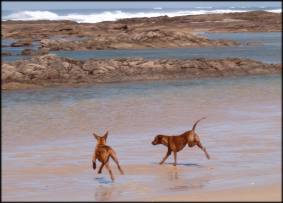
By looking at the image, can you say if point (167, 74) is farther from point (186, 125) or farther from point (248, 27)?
point (248, 27)

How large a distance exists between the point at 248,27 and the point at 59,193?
56123mm

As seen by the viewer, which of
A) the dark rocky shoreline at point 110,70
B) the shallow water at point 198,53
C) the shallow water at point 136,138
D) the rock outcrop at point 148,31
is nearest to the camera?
the shallow water at point 136,138

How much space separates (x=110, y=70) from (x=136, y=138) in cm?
1464

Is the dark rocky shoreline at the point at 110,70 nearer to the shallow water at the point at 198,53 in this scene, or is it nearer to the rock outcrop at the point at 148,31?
the shallow water at the point at 198,53

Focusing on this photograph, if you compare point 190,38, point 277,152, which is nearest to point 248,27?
point 190,38

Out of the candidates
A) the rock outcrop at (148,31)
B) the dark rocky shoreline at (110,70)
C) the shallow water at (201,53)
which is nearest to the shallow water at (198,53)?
the shallow water at (201,53)

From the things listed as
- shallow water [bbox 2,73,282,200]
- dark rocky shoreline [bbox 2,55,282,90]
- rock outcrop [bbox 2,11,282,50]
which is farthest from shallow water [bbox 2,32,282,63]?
shallow water [bbox 2,73,282,200]

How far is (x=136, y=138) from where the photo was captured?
12781mm

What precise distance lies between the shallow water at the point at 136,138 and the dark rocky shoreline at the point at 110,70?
2.03 m

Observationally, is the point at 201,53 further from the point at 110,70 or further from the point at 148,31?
the point at 110,70

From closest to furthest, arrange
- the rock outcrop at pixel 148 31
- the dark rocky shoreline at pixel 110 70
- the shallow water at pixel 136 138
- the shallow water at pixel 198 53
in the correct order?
the shallow water at pixel 136 138 < the dark rocky shoreline at pixel 110 70 < the shallow water at pixel 198 53 < the rock outcrop at pixel 148 31

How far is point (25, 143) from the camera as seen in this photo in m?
12.6

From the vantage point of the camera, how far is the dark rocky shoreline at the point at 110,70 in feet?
82.4

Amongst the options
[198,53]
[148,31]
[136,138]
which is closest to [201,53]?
[198,53]
